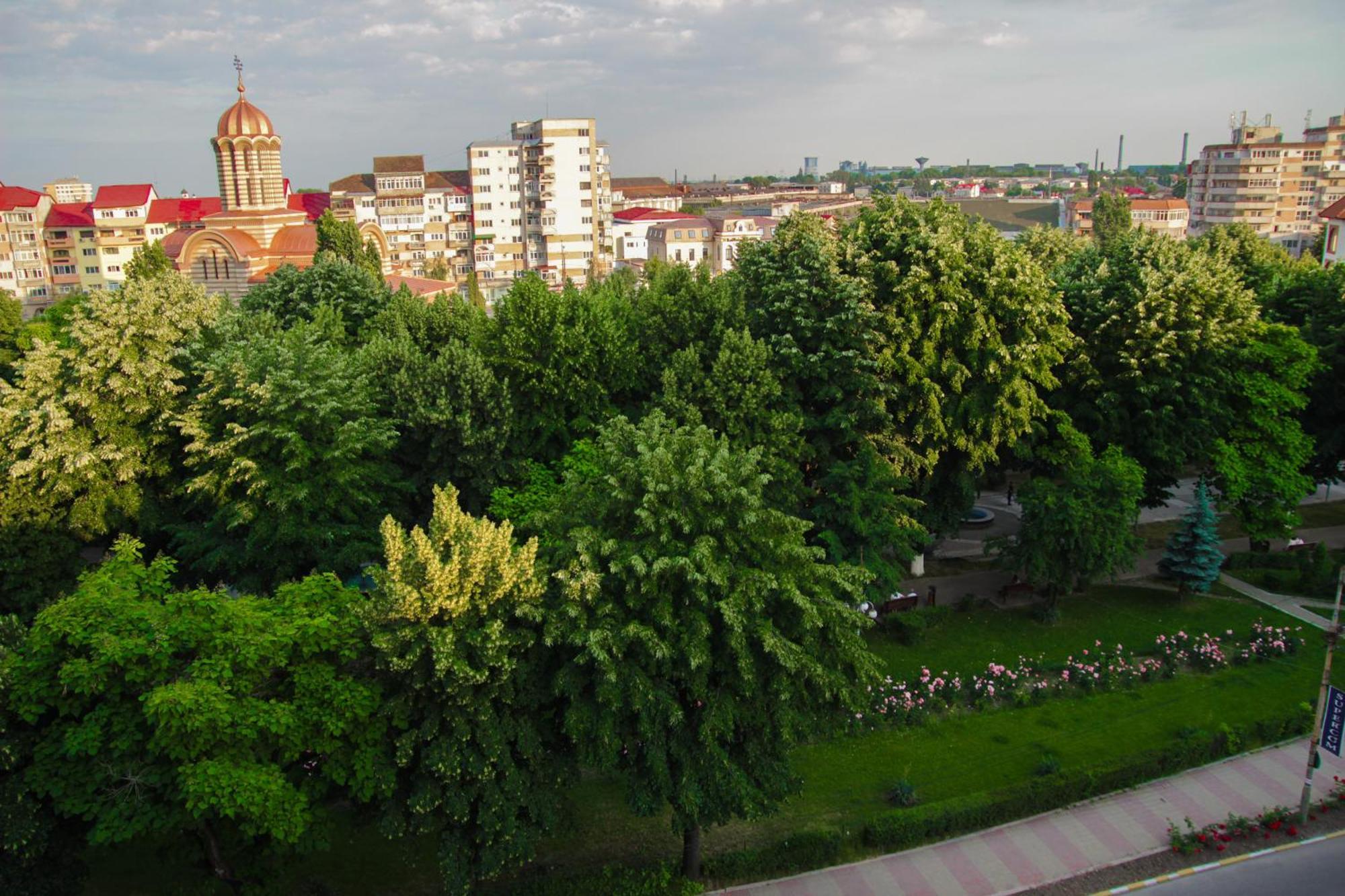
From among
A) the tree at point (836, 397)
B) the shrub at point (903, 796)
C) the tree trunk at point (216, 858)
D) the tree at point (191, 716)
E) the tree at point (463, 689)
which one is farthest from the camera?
the tree at point (836, 397)

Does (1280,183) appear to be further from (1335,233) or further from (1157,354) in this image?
(1157,354)

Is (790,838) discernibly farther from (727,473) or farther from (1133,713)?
(1133,713)

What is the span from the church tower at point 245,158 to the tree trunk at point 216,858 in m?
54.0

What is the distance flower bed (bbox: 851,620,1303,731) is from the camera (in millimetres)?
22219

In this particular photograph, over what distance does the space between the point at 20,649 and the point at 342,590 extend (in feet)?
16.1

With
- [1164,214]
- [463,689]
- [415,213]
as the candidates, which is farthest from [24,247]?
[1164,214]

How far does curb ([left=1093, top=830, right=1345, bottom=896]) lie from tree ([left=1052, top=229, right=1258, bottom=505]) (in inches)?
478

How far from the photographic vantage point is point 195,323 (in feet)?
88.6

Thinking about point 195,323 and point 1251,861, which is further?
point 195,323

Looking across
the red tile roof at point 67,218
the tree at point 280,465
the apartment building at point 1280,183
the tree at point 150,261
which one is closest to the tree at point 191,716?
the tree at point 280,465

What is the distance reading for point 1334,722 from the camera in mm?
18203

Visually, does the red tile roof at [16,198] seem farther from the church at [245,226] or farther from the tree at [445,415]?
the tree at [445,415]

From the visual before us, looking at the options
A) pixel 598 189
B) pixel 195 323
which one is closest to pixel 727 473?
pixel 195 323

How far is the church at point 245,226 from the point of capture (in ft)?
176
